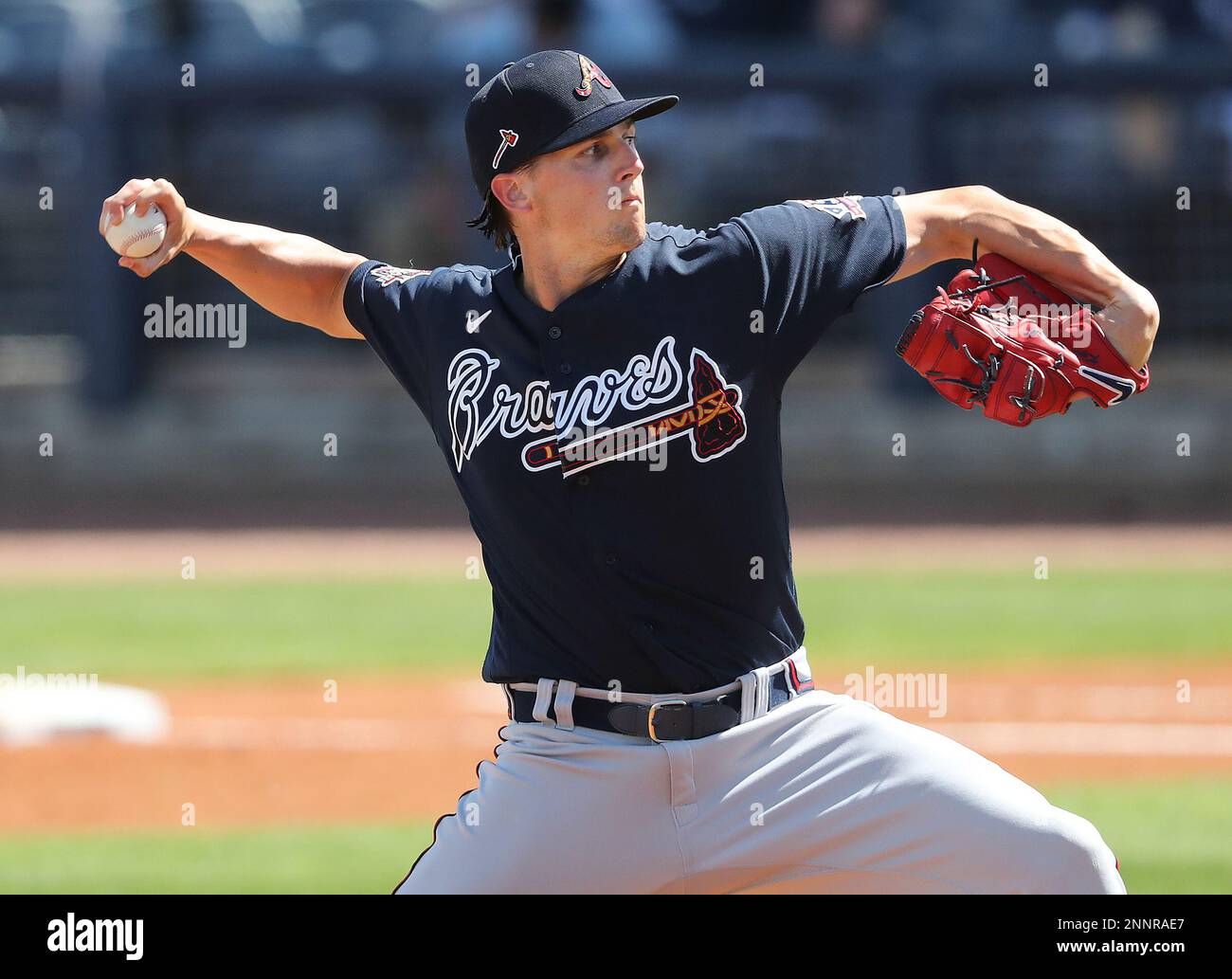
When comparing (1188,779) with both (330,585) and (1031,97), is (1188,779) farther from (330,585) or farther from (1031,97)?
(1031,97)

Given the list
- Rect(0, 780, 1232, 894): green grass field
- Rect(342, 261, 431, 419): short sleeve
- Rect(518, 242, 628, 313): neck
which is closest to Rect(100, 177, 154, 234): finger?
Rect(342, 261, 431, 419): short sleeve

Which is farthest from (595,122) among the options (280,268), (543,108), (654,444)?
(280,268)

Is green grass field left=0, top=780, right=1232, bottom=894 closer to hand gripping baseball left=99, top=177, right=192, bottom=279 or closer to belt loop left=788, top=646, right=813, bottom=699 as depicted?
belt loop left=788, top=646, right=813, bottom=699

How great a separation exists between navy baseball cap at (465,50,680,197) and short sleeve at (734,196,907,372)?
33cm

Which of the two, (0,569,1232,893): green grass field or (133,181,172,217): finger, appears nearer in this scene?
(133,181,172,217): finger

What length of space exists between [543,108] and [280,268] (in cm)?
70

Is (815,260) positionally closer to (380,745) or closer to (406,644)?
(380,745)

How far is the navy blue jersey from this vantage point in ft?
10.2

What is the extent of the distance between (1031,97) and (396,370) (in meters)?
15.4

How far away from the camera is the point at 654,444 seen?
3127 millimetres

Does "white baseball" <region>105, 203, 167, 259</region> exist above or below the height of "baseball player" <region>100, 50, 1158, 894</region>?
above
